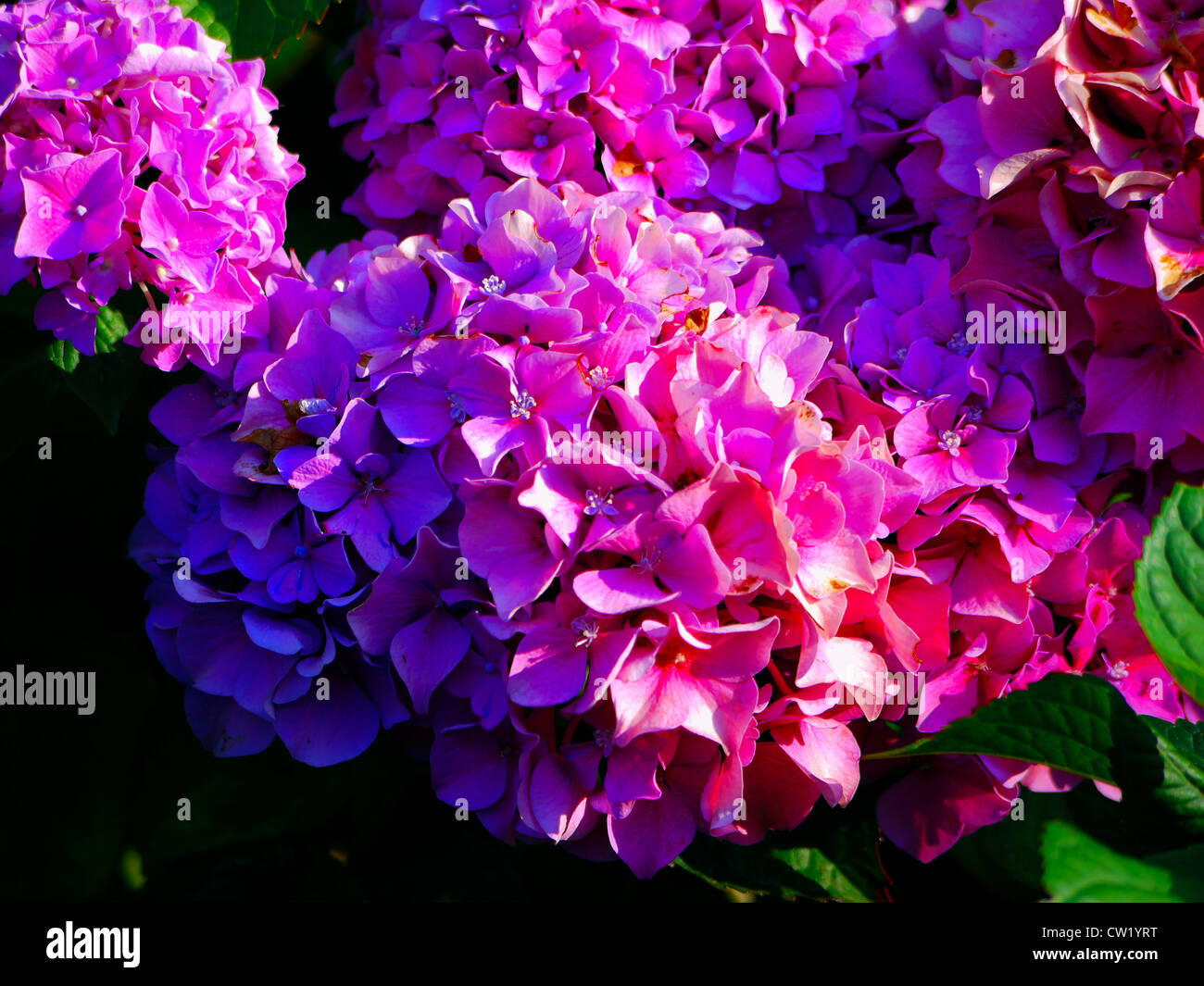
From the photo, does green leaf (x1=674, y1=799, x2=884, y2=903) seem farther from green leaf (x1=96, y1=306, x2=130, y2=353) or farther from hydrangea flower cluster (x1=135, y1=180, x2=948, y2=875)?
green leaf (x1=96, y1=306, x2=130, y2=353)

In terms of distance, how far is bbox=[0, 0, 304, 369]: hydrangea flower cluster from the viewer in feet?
2.99

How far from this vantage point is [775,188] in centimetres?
118

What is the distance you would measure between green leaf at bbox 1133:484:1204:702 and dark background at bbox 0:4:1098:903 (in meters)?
0.45

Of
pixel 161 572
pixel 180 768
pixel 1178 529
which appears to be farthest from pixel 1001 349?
pixel 180 768

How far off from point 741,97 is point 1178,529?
65cm

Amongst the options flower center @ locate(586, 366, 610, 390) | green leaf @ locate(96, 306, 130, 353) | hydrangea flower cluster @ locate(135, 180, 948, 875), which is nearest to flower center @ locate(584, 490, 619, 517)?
hydrangea flower cluster @ locate(135, 180, 948, 875)

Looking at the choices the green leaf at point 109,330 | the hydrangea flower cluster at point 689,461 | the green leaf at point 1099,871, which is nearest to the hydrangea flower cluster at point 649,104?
the hydrangea flower cluster at point 689,461

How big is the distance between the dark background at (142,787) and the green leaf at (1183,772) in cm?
38

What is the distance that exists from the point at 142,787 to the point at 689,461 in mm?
806

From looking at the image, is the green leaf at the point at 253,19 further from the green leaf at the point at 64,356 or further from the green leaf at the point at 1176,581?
the green leaf at the point at 1176,581

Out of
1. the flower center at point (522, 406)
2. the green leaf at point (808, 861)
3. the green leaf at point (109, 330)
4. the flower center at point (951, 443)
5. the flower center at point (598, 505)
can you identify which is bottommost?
the green leaf at point (808, 861)

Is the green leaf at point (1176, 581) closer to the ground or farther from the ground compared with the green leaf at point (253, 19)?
closer to the ground

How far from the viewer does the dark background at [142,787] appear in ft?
3.79

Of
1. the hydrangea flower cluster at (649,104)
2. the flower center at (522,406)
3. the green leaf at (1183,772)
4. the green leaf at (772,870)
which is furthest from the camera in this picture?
the hydrangea flower cluster at (649,104)
